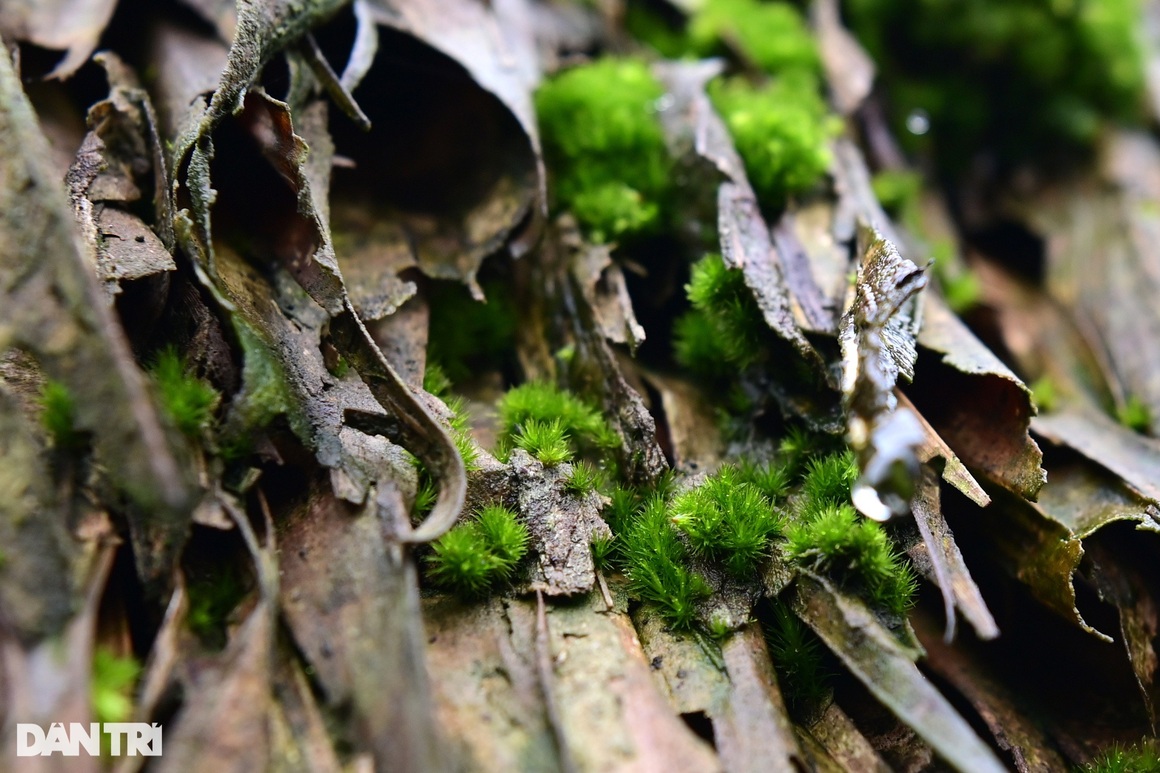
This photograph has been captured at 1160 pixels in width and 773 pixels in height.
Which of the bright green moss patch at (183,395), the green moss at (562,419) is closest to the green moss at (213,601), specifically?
the bright green moss patch at (183,395)

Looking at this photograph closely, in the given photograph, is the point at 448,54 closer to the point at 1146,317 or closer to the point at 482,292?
the point at 482,292

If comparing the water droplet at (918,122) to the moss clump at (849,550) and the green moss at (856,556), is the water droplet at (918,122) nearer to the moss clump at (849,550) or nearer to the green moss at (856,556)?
the moss clump at (849,550)

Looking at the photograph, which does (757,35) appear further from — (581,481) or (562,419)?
(581,481)

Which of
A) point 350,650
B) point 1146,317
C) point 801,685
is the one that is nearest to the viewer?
point 350,650

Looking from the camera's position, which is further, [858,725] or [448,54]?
[448,54]

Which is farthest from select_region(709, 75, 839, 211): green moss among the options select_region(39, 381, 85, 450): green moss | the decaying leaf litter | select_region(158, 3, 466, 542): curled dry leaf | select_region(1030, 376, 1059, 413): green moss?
select_region(39, 381, 85, 450): green moss

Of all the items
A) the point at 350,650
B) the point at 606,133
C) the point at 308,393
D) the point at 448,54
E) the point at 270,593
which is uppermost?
the point at 448,54

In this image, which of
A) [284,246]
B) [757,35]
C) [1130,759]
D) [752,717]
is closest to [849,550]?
[752,717]

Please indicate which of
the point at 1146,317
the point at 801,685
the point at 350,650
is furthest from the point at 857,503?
the point at 1146,317
